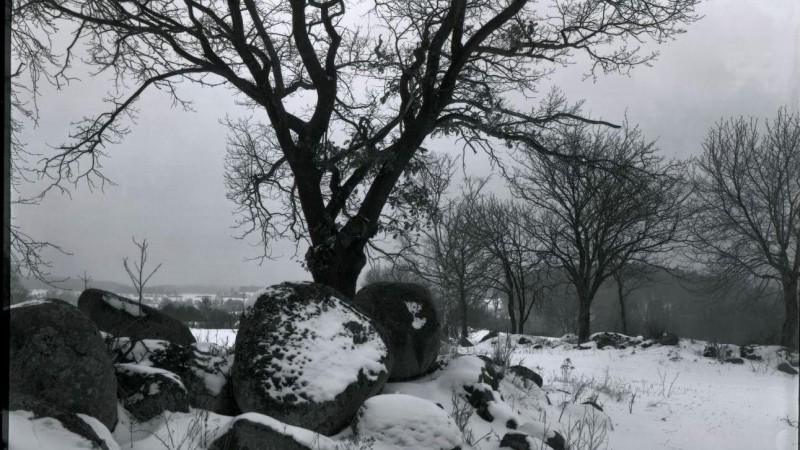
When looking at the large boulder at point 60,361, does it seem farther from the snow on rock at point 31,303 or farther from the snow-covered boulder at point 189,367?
the snow-covered boulder at point 189,367

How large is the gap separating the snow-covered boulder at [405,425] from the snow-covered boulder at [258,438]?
0.82m

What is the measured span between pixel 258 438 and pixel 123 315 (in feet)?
13.2

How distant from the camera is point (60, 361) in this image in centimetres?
393

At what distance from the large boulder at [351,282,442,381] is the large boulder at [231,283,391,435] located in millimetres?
806

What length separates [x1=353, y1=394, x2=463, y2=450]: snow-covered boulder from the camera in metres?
4.59

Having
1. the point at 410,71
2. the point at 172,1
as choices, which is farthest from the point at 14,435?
the point at 172,1

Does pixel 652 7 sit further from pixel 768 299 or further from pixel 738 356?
pixel 768 299

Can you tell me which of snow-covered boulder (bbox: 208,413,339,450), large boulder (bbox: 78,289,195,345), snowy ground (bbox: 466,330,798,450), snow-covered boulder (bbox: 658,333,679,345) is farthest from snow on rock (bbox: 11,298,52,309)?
snow-covered boulder (bbox: 658,333,679,345)

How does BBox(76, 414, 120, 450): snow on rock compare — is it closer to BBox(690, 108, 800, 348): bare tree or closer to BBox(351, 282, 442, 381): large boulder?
BBox(351, 282, 442, 381): large boulder

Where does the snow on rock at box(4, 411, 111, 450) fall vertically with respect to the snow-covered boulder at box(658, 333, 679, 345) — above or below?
below

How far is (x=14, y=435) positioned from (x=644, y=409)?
7.71m

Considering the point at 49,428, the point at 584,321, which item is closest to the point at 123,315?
the point at 49,428

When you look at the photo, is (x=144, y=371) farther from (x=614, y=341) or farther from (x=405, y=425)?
(x=614, y=341)

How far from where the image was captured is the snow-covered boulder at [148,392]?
4512 mm
